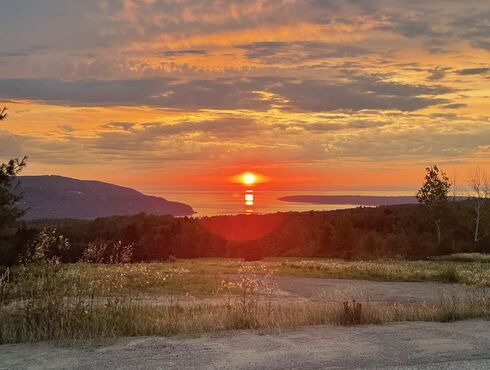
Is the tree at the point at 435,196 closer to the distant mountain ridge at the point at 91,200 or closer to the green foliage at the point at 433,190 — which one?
the green foliage at the point at 433,190

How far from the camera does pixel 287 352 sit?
8797 millimetres

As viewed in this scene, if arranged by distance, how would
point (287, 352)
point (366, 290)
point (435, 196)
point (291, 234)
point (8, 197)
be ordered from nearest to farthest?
1. point (287, 352)
2. point (8, 197)
3. point (366, 290)
4. point (435, 196)
5. point (291, 234)

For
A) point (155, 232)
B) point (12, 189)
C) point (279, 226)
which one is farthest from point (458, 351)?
point (279, 226)

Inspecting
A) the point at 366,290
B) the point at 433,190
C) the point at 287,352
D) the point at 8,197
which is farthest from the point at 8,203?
the point at 433,190

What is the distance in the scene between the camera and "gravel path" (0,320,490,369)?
813 centimetres

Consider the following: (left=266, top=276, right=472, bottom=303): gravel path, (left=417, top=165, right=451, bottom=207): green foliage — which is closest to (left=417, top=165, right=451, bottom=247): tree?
(left=417, top=165, right=451, bottom=207): green foliage

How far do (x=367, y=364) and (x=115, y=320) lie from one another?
499 cm

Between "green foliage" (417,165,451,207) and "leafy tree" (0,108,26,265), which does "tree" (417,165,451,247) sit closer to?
"green foliage" (417,165,451,207)

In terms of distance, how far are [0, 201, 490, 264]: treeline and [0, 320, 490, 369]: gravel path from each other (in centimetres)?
4699

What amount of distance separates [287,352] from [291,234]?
108131 millimetres

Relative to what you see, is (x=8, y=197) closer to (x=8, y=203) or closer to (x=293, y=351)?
(x=8, y=203)

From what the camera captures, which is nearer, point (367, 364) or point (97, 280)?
point (367, 364)

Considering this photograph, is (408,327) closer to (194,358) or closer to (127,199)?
(194,358)

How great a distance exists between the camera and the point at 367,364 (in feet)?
26.5
